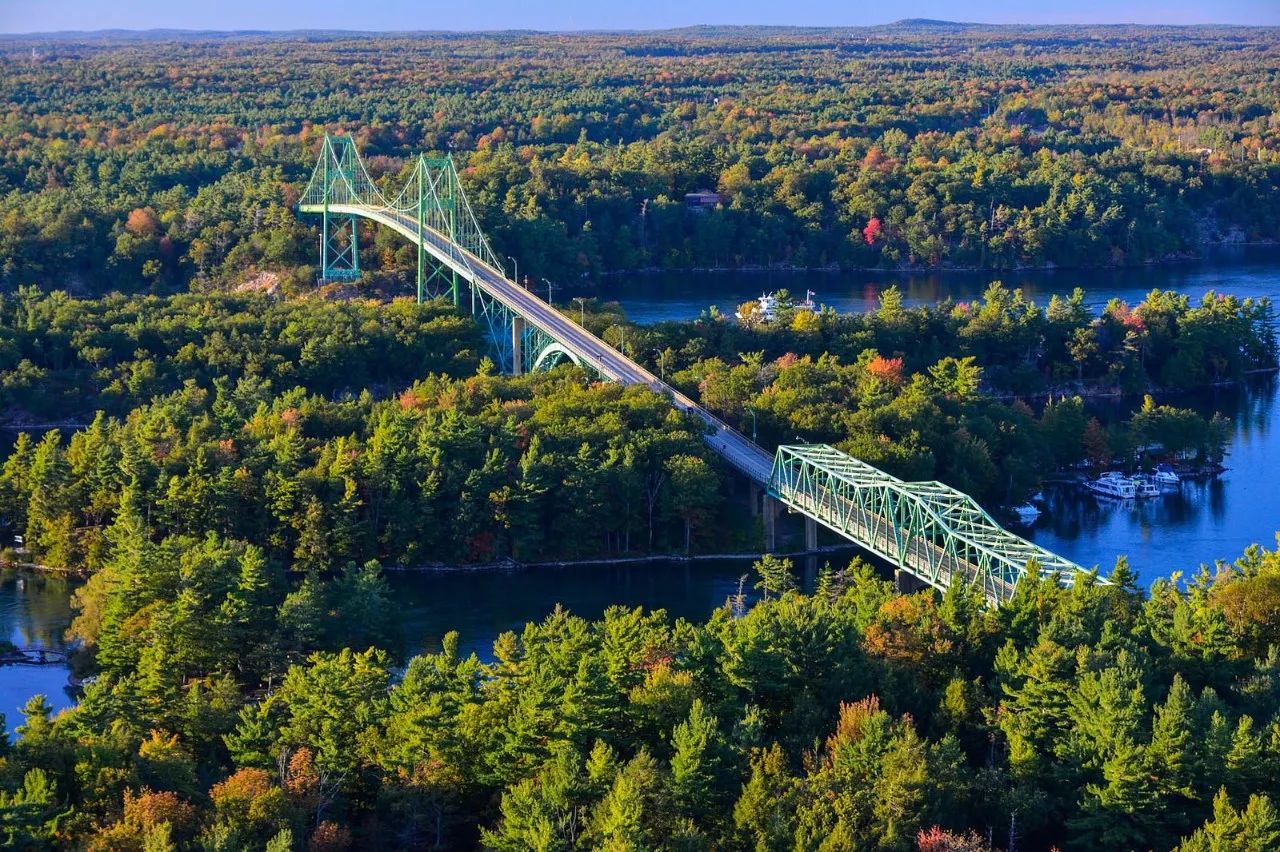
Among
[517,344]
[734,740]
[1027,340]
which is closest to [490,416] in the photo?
[517,344]

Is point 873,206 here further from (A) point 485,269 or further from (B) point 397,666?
(B) point 397,666

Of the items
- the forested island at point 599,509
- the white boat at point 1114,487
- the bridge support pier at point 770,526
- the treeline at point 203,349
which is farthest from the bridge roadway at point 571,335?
the white boat at point 1114,487

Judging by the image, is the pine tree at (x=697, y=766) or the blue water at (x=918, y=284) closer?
the pine tree at (x=697, y=766)

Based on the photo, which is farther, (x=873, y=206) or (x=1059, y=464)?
(x=873, y=206)

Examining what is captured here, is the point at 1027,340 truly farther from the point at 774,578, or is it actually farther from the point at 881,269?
the point at 881,269

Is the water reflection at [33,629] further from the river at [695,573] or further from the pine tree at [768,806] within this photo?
the pine tree at [768,806]

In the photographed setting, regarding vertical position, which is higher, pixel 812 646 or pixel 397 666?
pixel 812 646

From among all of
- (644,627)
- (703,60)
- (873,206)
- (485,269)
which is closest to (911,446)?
(644,627)
